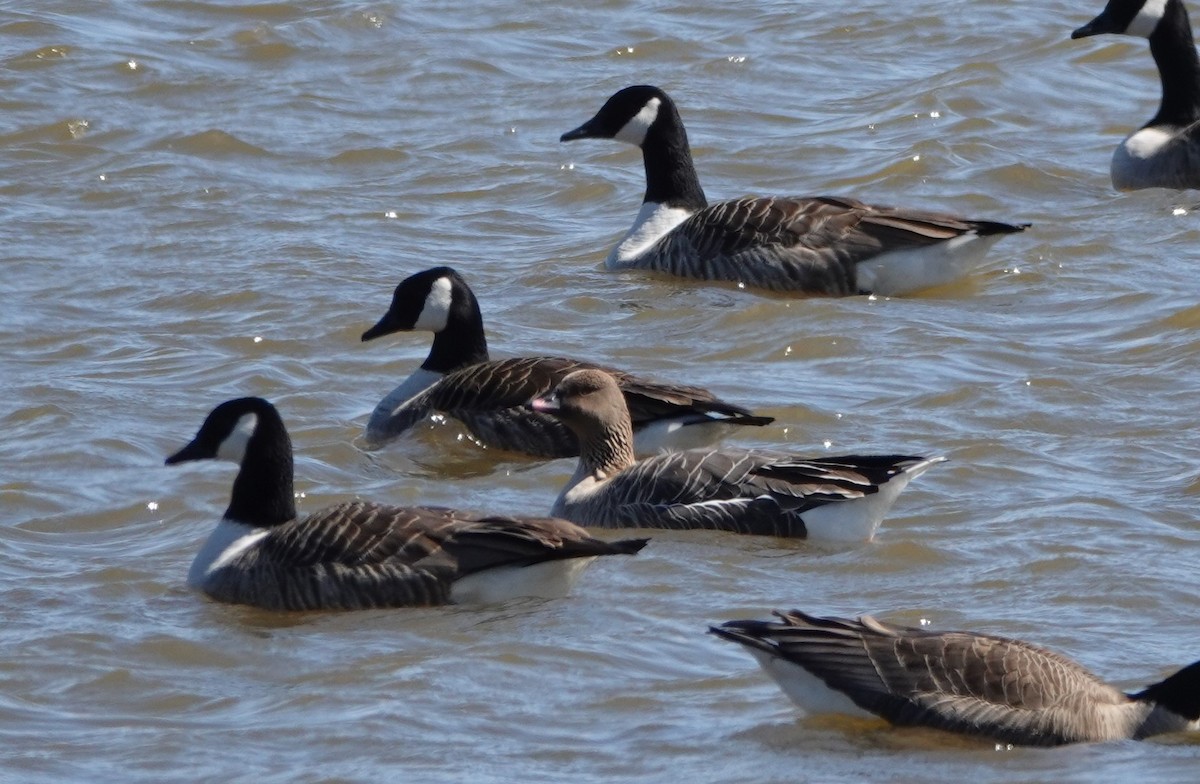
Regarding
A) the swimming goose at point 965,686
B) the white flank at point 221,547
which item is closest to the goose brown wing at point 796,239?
the white flank at point 221,547

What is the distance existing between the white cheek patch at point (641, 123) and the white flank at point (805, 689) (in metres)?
8.12

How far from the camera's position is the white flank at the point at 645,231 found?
48.1 feet

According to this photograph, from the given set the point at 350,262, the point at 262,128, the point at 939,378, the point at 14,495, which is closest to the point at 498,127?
the point at 262,128

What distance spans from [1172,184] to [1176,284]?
2.60 m

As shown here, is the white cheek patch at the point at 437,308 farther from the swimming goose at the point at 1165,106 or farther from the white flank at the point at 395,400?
the swimming goose at the point at 1165,106

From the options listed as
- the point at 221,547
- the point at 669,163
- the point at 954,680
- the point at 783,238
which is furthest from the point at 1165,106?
the point at 954,680

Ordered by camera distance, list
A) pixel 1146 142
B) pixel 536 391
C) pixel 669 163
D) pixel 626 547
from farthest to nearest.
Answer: pixel 1146 142 < pixel 669 163 < pixel 536 391 < pixel 626 547

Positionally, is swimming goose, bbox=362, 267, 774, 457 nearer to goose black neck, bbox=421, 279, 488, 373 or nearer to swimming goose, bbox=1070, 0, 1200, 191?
goose black neck, bbox=421, 279, 488, 373

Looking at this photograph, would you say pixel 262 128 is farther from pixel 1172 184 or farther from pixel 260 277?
pixel 1172 184

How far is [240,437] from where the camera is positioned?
31.0 feet

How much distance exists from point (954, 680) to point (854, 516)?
7.08 ft

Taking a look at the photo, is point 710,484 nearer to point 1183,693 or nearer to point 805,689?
point 805,689

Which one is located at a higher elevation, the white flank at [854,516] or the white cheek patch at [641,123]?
the white cheek patch at [641,123]

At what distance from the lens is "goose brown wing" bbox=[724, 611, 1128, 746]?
7285 mm
